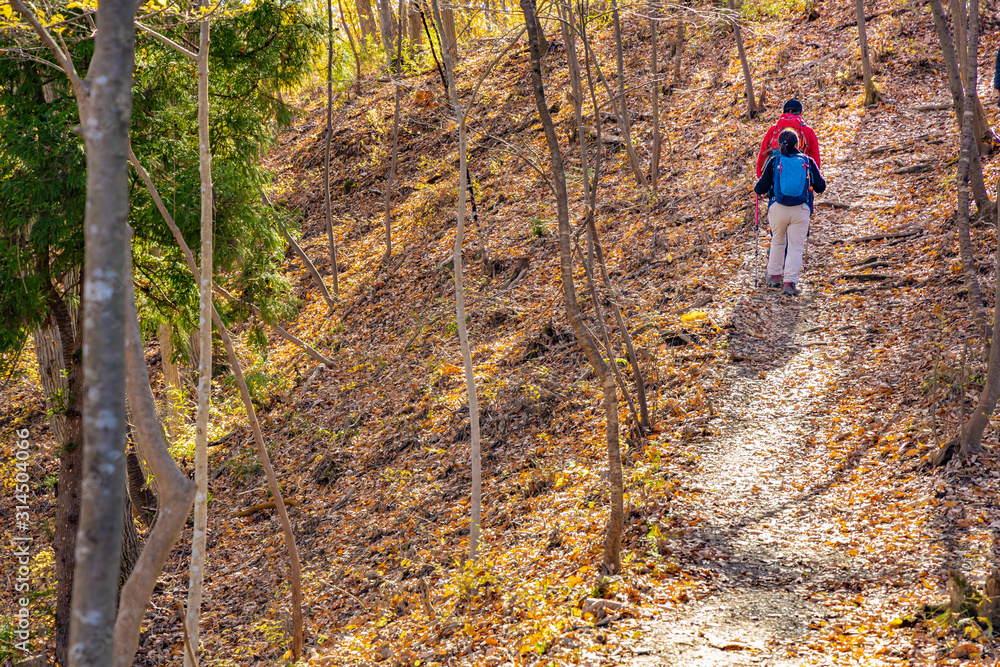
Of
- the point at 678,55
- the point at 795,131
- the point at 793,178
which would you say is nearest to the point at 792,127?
the point at 795,131

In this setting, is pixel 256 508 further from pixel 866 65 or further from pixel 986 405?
pixel 866 65

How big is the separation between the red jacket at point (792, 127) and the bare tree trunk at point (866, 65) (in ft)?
17.8

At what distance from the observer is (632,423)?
814cm

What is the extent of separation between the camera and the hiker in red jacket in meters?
8.63

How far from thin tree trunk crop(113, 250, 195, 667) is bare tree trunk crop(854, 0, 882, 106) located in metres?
13.6

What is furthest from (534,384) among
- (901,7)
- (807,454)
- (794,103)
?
(901,7)

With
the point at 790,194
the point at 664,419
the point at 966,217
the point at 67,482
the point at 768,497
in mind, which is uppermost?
the point at 790,194

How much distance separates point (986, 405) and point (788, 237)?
391 cm

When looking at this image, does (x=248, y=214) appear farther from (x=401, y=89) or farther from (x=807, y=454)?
(x=401, y=89)

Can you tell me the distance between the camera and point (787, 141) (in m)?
8.52

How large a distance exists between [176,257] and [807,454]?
27.5 ft

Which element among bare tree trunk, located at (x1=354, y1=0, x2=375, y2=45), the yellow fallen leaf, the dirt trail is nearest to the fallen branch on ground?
the yellow fallen leaf

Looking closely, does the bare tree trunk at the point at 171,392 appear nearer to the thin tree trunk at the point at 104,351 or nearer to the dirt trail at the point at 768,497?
the dirt trail at the point at 768,497

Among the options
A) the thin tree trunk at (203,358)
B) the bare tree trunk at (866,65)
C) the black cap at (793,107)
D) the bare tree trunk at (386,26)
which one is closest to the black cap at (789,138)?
the black cap at (793,107)
